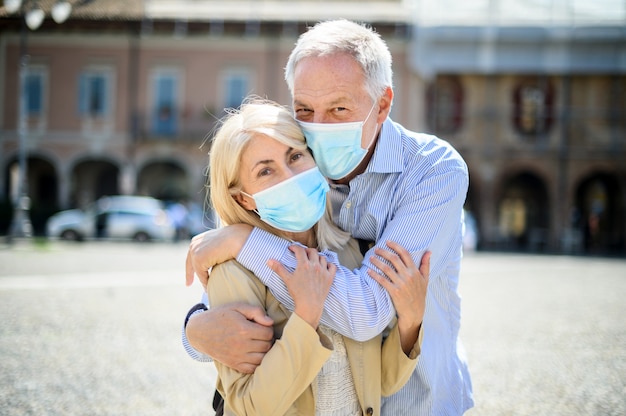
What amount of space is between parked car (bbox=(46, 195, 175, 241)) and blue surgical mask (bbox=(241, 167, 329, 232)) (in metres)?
23.6

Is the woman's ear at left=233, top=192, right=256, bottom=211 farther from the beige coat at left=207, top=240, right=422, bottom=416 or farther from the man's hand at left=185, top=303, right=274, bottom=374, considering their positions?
the man's hand at left=185, top=303, right=274, bottom=374

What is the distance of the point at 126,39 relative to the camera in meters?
31.7

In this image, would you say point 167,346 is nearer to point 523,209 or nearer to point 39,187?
point 523,209

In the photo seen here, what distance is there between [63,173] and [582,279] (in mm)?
25092

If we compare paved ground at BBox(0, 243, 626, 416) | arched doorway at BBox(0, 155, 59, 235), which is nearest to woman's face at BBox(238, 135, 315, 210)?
paved ground at BBox(0, 243, 626, 416)

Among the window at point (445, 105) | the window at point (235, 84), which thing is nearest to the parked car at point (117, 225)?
the window at point (235, 84)

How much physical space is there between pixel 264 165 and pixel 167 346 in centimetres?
516

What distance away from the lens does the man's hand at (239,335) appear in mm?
A: 2062

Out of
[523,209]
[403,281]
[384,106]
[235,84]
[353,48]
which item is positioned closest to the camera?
[403,281]

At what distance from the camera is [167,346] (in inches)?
274

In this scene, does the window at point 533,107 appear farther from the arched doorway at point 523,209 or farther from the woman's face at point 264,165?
the woman's face at point 264,165

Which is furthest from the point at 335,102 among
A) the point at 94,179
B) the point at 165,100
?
the point at 94,179

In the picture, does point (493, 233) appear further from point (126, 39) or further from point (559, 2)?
point (126, 39)

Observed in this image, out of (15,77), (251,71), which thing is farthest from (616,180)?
(15,77)
